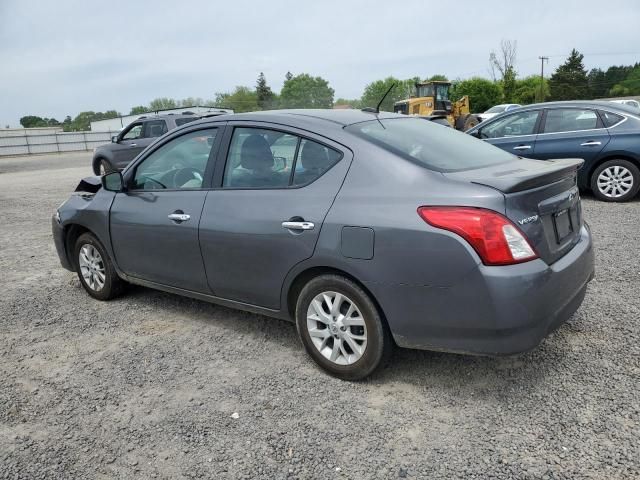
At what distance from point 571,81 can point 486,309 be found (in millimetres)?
81463

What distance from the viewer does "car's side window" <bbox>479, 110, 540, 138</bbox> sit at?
8.62m

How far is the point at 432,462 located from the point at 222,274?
1.84m

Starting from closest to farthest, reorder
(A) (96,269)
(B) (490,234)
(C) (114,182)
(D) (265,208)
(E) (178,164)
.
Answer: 1. (B) (490,234)
2. (D) (265,208)
3. (E) (178,164)
4. (C) (114,182)
5. (A) (96,269)

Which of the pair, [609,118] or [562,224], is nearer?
[562,224]

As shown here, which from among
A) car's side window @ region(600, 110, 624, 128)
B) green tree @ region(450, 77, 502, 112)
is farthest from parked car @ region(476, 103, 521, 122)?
green tree @ region(450, 77, 502, 112)

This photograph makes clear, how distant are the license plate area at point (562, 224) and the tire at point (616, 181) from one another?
5.69m

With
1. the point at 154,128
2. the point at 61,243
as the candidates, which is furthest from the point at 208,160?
the point at 154,128

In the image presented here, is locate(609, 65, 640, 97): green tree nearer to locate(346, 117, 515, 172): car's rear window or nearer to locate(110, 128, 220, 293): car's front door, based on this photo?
locate(346, 117, 515, 172): car's rear window

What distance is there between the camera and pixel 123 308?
14.9ft

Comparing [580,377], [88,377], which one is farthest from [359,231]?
[88,377]

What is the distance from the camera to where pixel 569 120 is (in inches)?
324

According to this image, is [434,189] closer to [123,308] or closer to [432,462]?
[432,462]

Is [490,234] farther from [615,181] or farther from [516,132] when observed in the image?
[516,132]

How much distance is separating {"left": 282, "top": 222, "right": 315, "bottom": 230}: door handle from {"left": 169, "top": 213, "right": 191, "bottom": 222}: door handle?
928 mm
